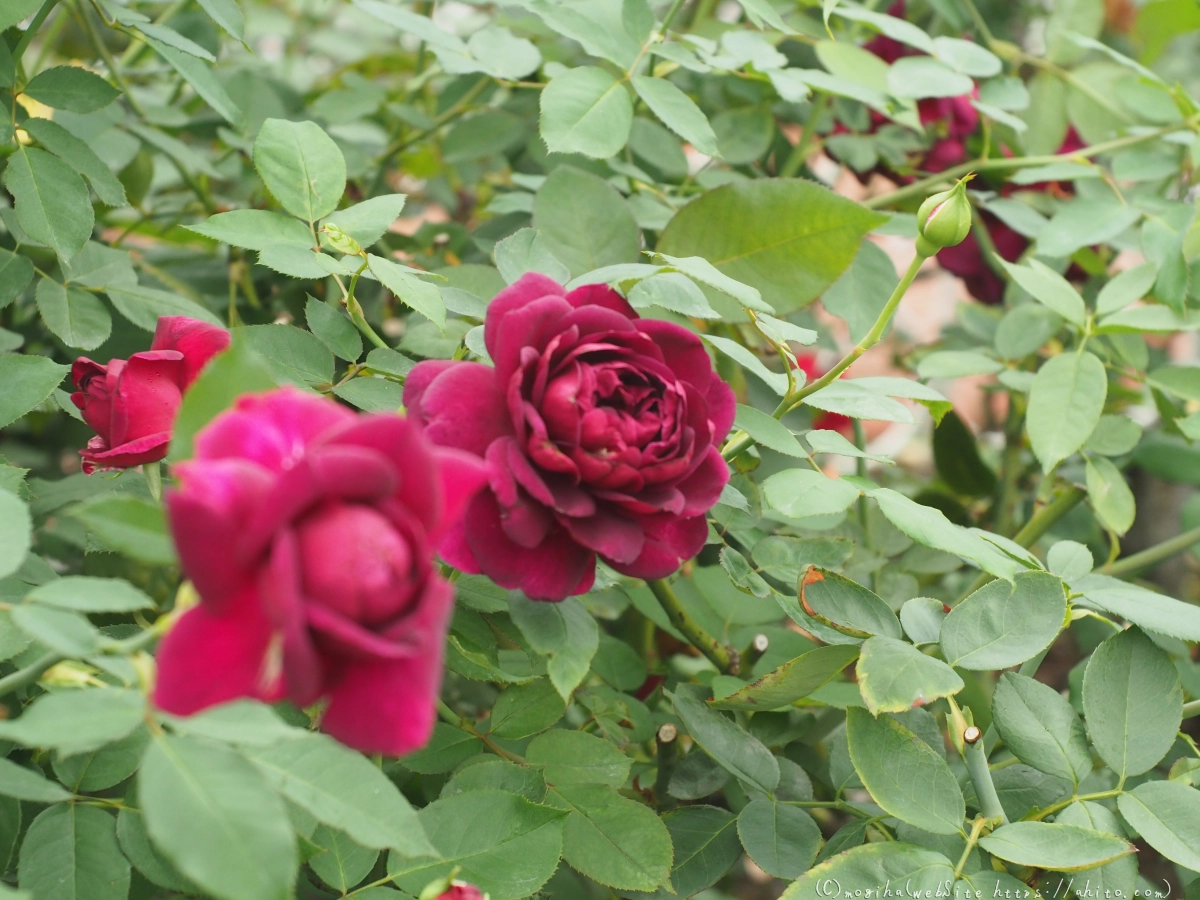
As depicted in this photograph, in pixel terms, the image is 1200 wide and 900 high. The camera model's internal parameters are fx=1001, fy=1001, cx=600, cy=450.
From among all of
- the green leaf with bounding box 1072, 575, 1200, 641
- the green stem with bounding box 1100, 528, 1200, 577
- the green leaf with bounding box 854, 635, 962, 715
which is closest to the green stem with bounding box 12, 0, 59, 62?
the green leaf with bounding box 854, 635, 962, 715

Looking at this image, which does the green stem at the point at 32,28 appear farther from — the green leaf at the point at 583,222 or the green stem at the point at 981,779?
the green stem at the point at 981,779

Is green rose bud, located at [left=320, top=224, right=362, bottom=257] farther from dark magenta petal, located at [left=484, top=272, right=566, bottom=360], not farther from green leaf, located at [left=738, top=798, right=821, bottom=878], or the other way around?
green leaf, located at [left=738, top=798, right=821, bottom=878]

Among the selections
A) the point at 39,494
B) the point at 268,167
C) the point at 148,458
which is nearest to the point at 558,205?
the point at 268,167

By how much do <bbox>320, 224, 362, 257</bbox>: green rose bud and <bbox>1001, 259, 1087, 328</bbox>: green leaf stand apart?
0.49m

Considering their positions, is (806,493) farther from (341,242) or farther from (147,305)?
(147,305)

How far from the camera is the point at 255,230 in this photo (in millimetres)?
549

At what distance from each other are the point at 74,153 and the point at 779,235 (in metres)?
0.48

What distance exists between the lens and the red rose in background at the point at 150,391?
489 mm

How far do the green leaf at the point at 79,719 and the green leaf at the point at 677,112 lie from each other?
0.51 metres

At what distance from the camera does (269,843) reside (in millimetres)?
314

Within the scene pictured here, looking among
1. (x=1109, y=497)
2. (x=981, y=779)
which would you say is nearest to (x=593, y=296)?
(x=981, y=779)

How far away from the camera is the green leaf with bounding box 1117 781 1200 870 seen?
555 mm

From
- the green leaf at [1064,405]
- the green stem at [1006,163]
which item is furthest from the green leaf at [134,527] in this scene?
the green stem at [1006,163]

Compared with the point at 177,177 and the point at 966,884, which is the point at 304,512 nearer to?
the point at 966,884
